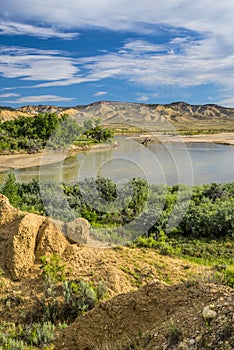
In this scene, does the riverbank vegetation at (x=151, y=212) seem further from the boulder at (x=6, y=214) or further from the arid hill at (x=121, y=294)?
the boulder at (x=6, y=214)

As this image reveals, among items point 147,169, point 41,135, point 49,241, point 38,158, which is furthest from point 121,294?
point 41,135

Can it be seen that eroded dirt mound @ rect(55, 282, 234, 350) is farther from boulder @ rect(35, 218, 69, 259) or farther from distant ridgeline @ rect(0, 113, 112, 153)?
distant ridgeline @ rect(0, 113, 112, 153)

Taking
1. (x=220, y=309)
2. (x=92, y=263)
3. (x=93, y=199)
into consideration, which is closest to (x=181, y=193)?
(x=93, y=199)

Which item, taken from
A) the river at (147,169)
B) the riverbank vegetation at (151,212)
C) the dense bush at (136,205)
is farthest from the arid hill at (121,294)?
the river at (147,169)

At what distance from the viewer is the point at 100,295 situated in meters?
6.85

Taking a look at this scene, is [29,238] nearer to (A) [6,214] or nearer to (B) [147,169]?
(A) [6,214]

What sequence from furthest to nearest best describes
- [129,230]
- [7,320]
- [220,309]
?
[129,230]
[7,320]
[220,309]

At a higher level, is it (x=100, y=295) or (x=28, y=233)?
(x=28, y=233)

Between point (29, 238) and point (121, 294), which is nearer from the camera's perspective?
point (121, 294)

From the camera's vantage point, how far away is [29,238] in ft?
25.2

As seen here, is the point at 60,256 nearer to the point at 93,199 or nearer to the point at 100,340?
the point at 100,340

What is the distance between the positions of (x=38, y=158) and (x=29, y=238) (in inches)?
1195

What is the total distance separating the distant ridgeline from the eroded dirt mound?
102ft

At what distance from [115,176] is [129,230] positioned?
12.1 metres
